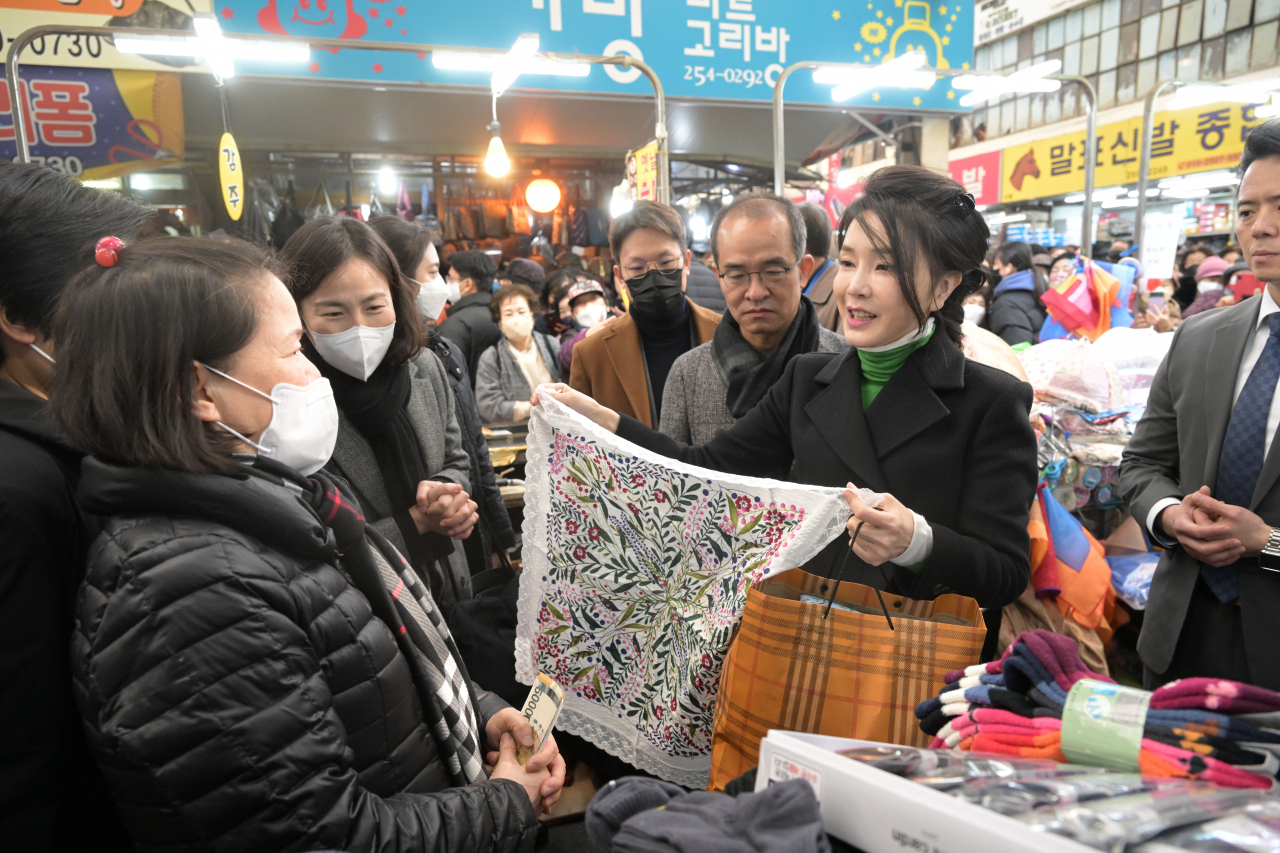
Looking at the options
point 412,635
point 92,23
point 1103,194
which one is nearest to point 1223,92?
point 412,635

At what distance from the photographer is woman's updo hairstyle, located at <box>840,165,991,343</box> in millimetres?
1507

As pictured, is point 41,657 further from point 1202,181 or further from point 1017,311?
point 1202,181

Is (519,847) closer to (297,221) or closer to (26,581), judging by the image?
(26,581)

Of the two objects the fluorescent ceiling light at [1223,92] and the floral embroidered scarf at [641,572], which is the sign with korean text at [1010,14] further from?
the floral embroidered scarf at [641,572]

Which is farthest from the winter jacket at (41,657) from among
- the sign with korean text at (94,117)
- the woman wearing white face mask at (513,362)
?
the sign with korean text at (94,117)

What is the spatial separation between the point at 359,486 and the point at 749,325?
1.15 metres

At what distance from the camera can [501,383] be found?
4613 millimetres

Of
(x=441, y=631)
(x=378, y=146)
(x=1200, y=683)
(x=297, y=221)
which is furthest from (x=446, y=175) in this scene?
(x=1200, y=683)

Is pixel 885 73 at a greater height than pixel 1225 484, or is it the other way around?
pixel 885 73

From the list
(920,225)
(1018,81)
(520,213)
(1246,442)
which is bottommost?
(1246,442)

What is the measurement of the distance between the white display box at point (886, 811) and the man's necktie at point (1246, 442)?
1445 mm

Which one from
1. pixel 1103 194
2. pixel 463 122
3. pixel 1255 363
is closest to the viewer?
pixel 1255 363

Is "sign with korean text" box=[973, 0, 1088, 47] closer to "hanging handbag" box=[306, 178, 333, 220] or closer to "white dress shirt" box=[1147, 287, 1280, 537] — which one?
"hanging handbag" box=[306, 178, 333, 220]

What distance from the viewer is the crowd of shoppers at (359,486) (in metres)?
0.92
